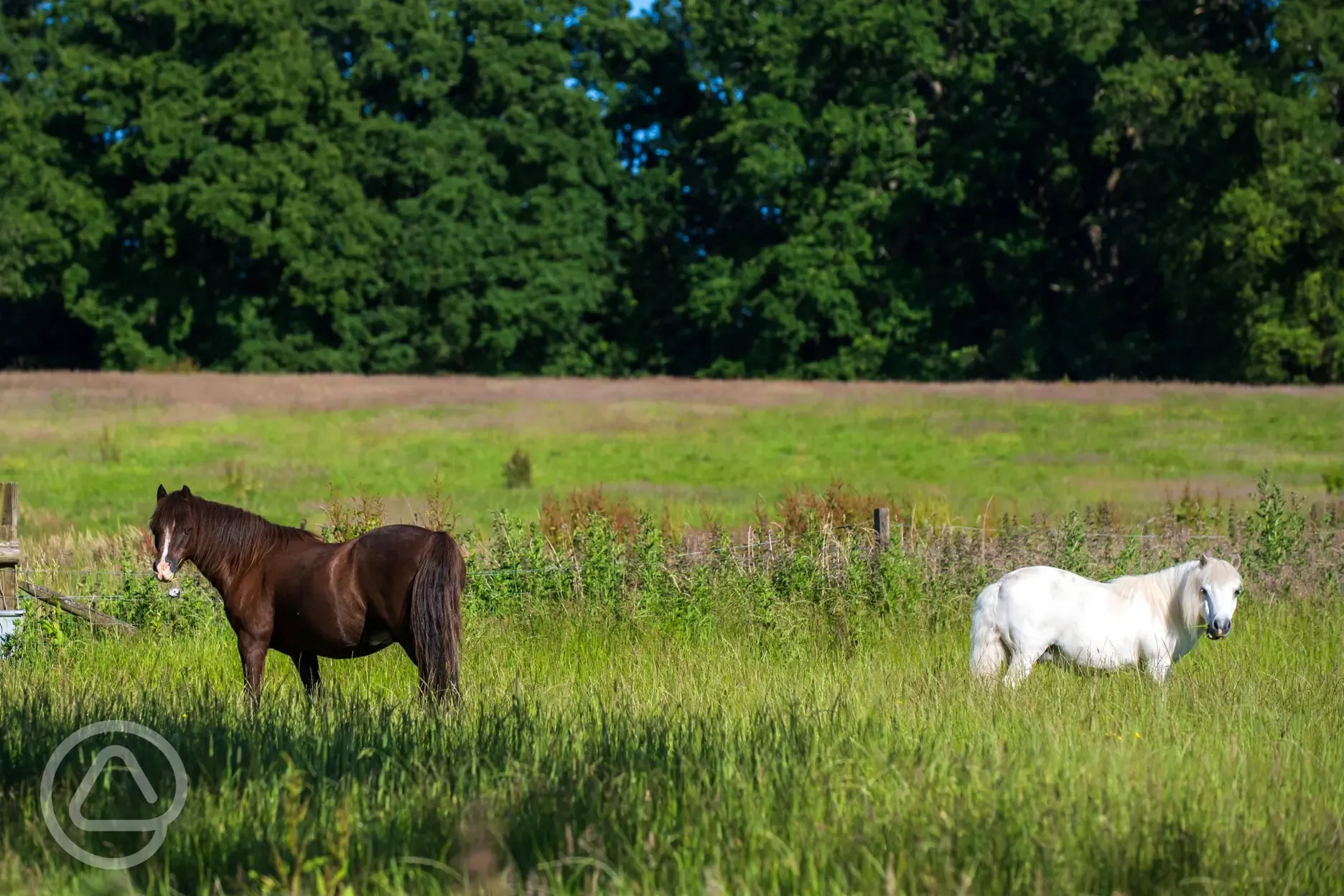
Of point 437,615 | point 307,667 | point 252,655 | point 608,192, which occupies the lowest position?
point 307,667

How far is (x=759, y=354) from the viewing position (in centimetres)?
6038

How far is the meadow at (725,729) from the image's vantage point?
18.6 ft

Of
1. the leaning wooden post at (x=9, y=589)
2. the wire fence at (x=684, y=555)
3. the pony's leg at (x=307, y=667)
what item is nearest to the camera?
the pony's leg at (x=307, y=667)

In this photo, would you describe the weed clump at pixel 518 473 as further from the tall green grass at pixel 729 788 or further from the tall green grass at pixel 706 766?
the tall green grass at pixel 729 788

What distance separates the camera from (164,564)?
9531 mm

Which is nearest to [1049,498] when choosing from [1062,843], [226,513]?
[226,513]

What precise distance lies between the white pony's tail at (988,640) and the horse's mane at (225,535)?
4089 millimetres

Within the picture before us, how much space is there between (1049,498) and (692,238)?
4182cm

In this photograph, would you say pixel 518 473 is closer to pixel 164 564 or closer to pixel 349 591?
pixel 164 564

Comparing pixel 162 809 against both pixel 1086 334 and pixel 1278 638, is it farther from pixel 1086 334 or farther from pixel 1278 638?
pixel 1086 334

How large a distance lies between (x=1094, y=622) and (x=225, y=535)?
5269 millimetres

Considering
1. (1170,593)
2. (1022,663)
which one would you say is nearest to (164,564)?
(1022,663)

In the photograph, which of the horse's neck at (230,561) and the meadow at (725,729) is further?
the horse's neck at (230,561)

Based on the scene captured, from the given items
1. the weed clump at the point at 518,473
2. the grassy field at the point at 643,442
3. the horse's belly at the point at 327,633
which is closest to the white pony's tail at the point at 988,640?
the horse's belly at the point at 327,633
